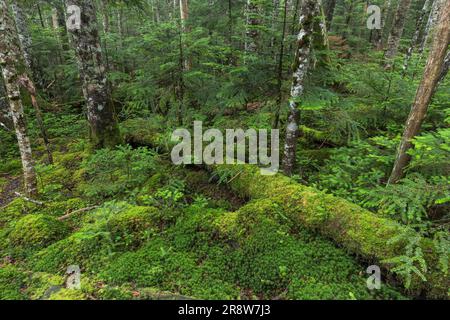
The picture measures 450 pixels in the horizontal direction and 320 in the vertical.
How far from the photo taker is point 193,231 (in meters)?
5.20

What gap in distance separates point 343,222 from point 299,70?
10.5 feet

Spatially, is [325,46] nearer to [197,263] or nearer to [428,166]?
[428,166]

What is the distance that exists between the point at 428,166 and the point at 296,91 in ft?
9.15

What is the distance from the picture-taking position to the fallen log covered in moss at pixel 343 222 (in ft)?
12.1

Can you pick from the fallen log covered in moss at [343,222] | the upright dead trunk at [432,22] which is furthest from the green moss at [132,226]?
the upright dead trunk at [432,22]

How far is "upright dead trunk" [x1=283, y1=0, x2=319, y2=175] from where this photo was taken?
17.5ft

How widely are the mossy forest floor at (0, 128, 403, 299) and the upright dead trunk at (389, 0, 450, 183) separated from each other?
225cm

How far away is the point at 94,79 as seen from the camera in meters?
7.84

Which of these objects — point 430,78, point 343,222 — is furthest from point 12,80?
point 430,78

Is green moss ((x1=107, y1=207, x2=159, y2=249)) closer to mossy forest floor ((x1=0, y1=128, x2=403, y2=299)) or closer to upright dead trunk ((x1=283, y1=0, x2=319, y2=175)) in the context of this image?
mossy forest floor ((x1=0, y1=128, x2=403, y2=299))

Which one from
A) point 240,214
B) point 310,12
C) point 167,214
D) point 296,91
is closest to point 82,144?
point 167,214

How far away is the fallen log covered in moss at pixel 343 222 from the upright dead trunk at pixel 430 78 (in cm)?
137

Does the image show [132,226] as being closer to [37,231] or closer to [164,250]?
[164,250]
